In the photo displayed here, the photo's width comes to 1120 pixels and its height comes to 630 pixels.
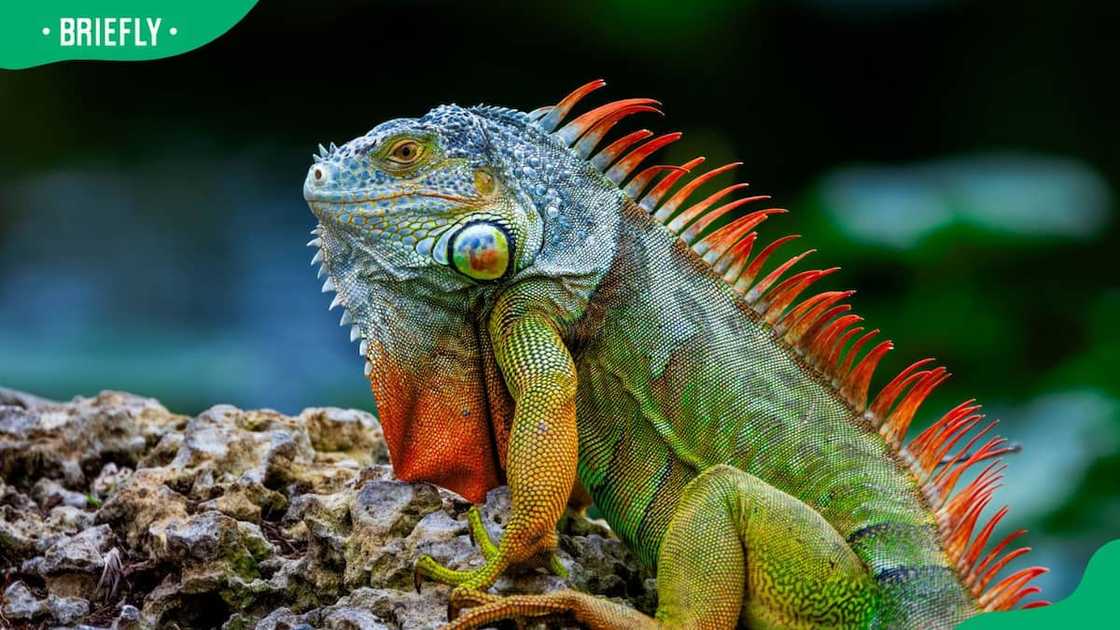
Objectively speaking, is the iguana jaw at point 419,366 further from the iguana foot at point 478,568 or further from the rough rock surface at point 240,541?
the iguana foot at point 478,568

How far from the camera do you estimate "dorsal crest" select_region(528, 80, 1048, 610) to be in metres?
2.74

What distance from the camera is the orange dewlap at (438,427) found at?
9.71ft

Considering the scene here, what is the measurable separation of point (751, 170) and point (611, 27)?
44.0 inches

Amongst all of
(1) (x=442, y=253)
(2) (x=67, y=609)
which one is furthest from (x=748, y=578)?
(2) (x=67, y=609)

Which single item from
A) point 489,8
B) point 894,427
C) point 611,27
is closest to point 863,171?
point 611,27

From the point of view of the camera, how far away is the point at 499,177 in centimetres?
294

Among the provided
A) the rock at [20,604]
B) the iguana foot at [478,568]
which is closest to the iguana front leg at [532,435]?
the iguana foot at [478,568]

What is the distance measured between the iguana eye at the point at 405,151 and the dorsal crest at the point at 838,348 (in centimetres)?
36

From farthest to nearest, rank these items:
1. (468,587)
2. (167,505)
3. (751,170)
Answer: (751,170), (167,505), (468,587)

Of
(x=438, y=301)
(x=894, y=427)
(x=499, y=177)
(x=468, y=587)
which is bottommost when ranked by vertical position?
(x=468, y=587)

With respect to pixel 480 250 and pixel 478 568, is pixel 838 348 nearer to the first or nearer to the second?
pixel 480 250

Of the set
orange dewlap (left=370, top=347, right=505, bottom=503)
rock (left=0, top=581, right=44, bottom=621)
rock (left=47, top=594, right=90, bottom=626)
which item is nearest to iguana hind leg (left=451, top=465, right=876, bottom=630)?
orange dewlap (left=370, top=347, right=505, bottom=503)

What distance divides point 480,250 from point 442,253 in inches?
3.9

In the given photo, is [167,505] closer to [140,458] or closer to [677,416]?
[140,458]
